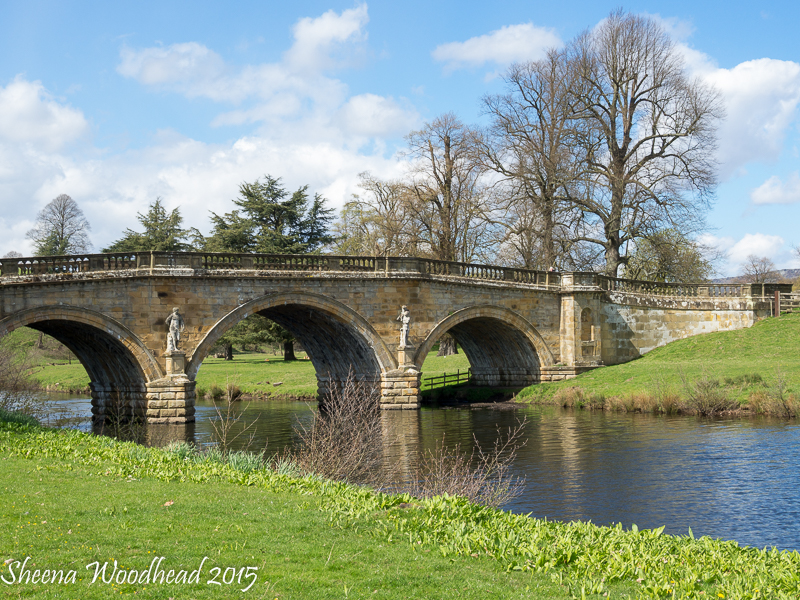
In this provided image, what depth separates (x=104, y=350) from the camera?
27.1m

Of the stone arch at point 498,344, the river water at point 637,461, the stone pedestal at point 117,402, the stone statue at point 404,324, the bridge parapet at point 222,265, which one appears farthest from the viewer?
the stone arch at point 498,344

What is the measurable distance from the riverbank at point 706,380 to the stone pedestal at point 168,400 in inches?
574

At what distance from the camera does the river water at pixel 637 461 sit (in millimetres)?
12852

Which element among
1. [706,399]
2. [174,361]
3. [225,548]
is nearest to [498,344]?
[706,399]

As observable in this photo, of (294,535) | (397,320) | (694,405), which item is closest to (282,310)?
(397,320)

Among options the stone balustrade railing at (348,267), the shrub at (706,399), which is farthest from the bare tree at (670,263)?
the shrub at (706,399)

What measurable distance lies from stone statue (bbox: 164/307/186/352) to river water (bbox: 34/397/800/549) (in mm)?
2702

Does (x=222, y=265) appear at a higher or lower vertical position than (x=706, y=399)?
higher

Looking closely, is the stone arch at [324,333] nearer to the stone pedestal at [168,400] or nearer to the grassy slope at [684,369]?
the stone pedestal at [168,400]

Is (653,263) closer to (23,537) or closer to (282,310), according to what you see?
(282,310)

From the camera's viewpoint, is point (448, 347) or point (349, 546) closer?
point (349, 546)

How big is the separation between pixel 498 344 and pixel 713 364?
9539mm

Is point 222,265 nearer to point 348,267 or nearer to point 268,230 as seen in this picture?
point 348,267

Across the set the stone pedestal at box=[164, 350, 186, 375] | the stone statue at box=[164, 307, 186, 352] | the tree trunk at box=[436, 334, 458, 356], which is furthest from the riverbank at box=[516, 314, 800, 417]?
the tree trunk at box=[436, 334, 458, 356]
